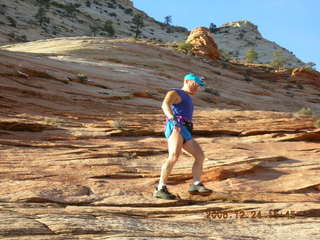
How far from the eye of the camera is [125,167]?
7832 millimetres

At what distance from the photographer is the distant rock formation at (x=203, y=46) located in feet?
122

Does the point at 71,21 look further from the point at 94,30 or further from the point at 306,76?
the point at 306,76

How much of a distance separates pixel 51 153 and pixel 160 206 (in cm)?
309

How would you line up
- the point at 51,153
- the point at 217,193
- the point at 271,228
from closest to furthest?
the point at 271,228 → the point at 217,193 → the point at 51,153

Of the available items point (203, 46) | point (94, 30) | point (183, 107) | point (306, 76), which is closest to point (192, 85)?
point (183, 107)

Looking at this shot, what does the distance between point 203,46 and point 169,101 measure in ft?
108

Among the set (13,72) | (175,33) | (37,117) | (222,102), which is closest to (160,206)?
(37,117)

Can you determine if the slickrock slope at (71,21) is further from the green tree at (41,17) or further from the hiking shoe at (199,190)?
the hiking shoe at (199,190)

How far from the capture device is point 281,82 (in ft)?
115

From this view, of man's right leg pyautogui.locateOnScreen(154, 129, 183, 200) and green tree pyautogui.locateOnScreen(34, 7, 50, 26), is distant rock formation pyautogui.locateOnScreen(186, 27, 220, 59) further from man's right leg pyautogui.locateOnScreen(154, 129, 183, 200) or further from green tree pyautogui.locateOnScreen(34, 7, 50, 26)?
man's right leg pyautogui.locateOnScreen(154, 129, 183, 200)

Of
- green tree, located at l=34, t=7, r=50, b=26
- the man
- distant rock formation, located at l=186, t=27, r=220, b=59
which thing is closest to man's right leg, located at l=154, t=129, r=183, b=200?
the man

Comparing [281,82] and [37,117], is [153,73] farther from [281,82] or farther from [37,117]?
[281,82]

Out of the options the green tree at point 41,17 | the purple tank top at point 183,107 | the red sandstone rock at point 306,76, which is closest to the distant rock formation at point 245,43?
the green tree at point 41,17

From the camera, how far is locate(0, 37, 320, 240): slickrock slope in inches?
201
